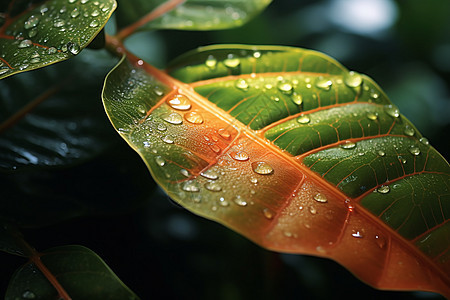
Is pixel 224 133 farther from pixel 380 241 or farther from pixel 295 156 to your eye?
pixel 380 241

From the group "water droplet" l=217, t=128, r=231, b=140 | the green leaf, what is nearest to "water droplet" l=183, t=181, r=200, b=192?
"water droplet" l=217, t=128, r=231, b=140

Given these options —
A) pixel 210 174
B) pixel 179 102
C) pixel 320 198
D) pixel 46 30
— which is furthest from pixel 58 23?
pixel 320 198

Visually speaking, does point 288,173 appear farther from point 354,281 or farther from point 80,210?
point 354,281

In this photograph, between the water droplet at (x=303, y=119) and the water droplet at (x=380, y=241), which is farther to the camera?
the water droplet at (x=303, y=119)

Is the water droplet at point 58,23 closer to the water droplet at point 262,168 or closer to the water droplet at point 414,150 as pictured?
the water droplet at point 262,168

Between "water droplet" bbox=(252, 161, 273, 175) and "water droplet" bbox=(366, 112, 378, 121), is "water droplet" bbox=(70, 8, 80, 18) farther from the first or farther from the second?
"water droplet" bbox=(366, 112, 378, 121)

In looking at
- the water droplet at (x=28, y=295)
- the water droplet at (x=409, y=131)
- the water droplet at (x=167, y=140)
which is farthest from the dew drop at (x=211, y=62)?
the water droplet at (x=28, y=295)

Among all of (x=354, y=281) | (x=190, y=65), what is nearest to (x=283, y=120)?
(x=190, y=65)
